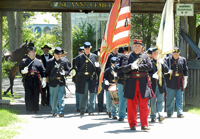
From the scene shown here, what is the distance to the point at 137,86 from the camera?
967 cm

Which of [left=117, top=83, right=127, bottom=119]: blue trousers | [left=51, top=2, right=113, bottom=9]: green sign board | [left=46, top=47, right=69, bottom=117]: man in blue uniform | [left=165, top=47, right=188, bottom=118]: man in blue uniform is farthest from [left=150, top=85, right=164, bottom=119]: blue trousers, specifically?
[left=51, top=2, right=113, bottom=9]: green sign board

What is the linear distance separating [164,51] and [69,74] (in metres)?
3.84

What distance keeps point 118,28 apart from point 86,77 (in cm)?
319

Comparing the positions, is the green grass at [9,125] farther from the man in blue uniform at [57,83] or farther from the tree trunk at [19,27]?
the tree trunk at [19,27]

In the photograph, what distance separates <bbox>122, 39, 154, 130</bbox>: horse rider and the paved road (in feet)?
1.11

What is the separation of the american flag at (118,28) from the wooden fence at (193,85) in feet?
17.7

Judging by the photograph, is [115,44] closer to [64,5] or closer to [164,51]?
[164,51]

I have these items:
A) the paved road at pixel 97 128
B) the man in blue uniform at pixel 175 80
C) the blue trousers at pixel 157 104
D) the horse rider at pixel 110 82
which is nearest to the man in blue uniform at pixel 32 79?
the paved road at pixel 97 128

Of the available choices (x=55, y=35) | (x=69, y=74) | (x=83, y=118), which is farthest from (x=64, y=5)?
(x=55, y=35)

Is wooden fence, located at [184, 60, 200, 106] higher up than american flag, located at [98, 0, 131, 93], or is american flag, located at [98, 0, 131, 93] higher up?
american flag, located at [98, 0, 131, 93]

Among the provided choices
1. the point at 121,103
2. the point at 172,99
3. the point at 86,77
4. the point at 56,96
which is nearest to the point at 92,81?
the point at 86,77

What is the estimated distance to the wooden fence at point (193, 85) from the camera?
14.4m

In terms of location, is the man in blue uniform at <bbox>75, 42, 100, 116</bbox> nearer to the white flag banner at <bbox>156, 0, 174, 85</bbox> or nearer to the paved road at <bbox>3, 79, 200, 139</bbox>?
the paved road at <bbox>3, 79, 200, 139</bbox>

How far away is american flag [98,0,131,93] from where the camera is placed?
9633 mm
